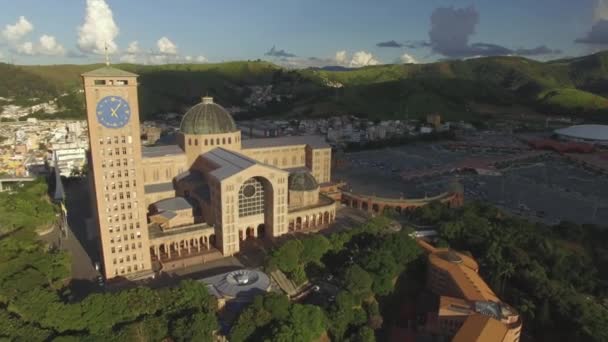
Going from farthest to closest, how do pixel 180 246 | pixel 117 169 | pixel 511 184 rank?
pixel 511 184, pixel 180 246, pixel 117 169

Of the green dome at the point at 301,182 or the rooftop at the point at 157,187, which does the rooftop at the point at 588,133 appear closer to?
the green dome at the point at 301,182

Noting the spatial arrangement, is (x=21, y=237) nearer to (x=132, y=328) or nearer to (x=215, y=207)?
(x=215, y=207)

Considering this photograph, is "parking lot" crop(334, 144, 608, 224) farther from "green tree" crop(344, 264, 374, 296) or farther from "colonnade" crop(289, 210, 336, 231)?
"green tree" crop(344, 264, 374, 296)

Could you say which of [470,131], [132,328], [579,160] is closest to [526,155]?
[579,160]

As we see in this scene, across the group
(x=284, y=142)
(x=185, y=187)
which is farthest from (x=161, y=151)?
(x=284, y=142)

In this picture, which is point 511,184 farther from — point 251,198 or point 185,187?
point 185,187

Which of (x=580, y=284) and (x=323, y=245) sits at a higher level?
(x=323, y=245)
